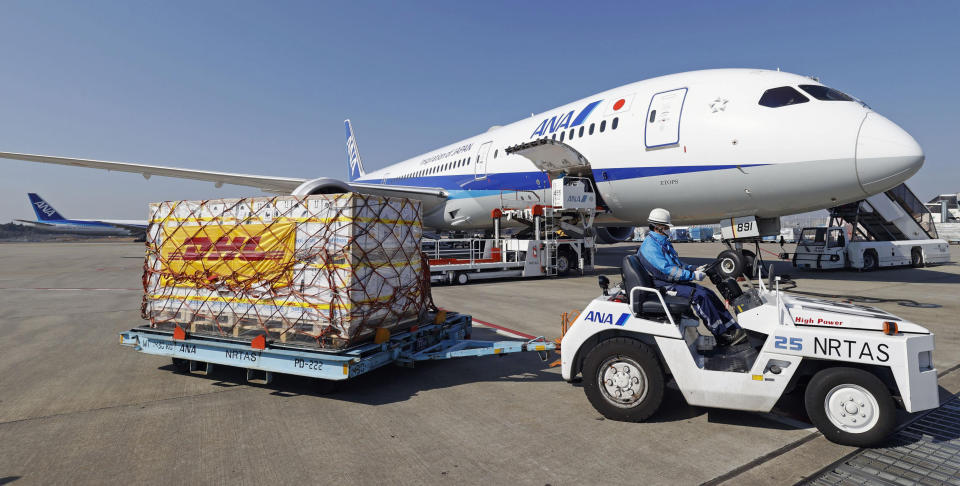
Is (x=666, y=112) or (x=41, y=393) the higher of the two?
(x=666, y=112)

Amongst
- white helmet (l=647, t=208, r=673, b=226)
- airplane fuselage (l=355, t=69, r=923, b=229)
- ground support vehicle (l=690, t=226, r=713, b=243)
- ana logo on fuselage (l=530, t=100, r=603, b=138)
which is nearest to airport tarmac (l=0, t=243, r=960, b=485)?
white helmet (l=647, t=208, r=673, b=226)

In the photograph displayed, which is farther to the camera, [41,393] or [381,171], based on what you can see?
[381,171]

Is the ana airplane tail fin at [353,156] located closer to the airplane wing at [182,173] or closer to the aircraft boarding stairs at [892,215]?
the airplane wing at [182,173]

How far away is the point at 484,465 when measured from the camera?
321cm

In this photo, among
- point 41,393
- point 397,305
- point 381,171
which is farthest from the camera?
point 381,171

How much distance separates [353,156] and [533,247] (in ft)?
79.3

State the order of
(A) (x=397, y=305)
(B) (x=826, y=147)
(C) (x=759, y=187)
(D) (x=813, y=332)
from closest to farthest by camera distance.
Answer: (D) (x=813, y=332), (A) (x=397, y=305), (B) (x=826, y=147), (C) (x=759, y=187)

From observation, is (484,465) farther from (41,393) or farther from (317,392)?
(41,393)

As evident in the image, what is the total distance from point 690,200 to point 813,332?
24.0ft

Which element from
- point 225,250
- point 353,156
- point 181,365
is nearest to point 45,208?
point 353,156

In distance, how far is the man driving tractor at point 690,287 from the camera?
418cm

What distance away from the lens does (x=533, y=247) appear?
565 inches

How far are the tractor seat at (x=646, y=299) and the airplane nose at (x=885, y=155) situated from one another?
6.36 meters

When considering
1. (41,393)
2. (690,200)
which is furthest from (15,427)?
(690,200)
